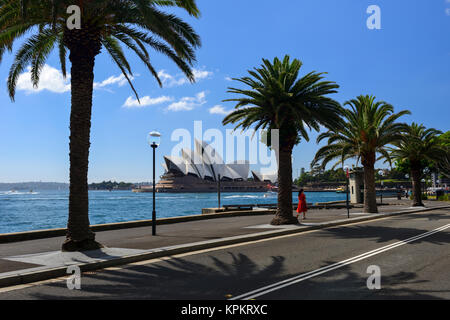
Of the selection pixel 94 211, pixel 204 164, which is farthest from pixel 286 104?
pixel 204 164

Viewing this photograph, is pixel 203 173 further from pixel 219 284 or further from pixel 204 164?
pixel 219 284

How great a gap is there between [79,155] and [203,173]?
143896 millimetres

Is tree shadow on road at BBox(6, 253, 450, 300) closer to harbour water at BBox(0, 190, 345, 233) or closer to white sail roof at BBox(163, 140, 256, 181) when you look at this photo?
harbour water at BBox(0, 190, 345, 233)

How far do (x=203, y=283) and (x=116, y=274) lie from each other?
2.25 meters

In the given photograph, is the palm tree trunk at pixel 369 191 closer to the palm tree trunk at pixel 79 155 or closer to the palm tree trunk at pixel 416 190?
the palm tree trunk at pixel 416 190

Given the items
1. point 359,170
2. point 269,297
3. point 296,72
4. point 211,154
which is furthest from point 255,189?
point 269,297

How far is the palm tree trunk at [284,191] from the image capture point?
1840 centimetres

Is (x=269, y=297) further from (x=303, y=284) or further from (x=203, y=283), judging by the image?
(x=203, y=283)

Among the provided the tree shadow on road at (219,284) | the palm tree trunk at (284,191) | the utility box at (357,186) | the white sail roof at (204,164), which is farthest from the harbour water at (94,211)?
the tree shadow on road at (219,284)

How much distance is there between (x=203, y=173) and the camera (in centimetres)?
15438

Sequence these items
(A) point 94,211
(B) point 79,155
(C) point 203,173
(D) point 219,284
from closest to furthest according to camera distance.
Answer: (D) point 219,284
(B) point 79,155
(A) point 94,211
(C) point 203,173

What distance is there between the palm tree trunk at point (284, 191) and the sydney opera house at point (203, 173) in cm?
10469

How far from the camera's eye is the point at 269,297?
6.01 m
